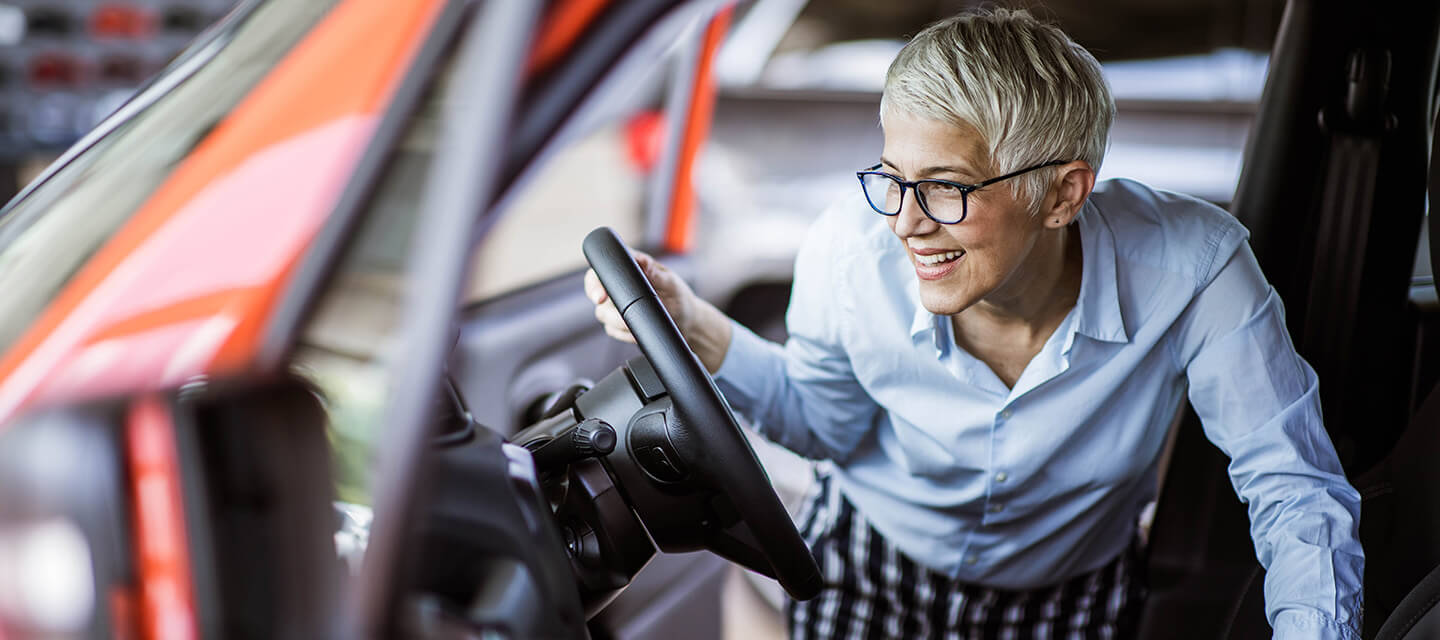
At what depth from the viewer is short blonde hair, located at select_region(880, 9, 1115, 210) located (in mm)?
1134

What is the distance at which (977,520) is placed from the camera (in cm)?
148

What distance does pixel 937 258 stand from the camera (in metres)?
1.19

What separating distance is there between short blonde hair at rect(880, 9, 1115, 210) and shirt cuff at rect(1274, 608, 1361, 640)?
454mm

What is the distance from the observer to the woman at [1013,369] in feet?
3.78

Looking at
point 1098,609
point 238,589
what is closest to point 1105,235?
point 1098,609

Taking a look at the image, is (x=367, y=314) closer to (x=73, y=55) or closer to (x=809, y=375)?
(x=809, y=375)

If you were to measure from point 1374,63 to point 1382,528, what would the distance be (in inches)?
22.6

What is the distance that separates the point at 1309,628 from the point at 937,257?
0.48 meters

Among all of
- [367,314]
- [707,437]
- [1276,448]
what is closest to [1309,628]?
[1276,448]

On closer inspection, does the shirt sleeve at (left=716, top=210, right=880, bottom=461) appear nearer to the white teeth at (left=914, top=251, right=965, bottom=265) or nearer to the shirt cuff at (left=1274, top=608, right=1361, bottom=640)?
the white teeth at (left=914, top=251, right=965, bottom=265)

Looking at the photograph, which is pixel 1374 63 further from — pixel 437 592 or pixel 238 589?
pixel 238 589

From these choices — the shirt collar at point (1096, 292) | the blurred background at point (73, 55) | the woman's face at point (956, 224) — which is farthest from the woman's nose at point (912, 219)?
the blurred background at point (73, 55)

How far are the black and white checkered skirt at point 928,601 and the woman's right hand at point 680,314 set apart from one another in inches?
14.8

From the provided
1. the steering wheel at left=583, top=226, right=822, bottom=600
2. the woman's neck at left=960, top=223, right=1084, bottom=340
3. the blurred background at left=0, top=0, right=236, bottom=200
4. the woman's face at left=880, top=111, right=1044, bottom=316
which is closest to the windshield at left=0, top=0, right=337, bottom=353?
the steering wheel at left=583, top=226, right=822, bottom=600
